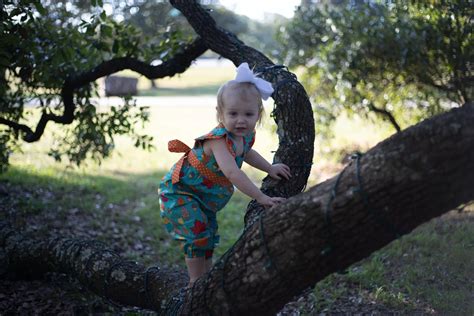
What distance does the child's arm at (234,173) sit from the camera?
124 inches

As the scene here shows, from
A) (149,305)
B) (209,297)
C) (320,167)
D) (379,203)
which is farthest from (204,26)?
(320,167)

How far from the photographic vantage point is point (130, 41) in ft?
20.8

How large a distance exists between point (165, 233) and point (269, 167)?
3979mm

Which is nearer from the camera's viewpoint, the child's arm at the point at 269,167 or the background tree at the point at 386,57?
the child's arm at the point at 269,167

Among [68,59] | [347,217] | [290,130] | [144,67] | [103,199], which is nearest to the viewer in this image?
[347,217]

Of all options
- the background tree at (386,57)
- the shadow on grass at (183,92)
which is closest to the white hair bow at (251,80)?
the background tree at (386,57)

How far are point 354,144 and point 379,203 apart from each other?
9.92 metres

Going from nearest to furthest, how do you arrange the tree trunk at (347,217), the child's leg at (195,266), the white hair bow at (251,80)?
the tree trunk at (347,217) → the white hair bow at (251,80) → the child's leg at (195,266)

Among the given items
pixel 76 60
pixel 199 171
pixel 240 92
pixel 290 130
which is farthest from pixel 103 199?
pixel 240 92

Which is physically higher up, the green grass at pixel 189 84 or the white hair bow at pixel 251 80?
the green grass at pixel 189 84

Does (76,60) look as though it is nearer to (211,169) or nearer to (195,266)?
(211,169)

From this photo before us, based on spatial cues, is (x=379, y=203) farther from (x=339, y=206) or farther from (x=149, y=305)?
(x=149, y=305)

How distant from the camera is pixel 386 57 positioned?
24.7 ft

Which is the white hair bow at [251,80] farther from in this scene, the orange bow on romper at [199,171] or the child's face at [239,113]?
the orange bow on romper at [199,171]
